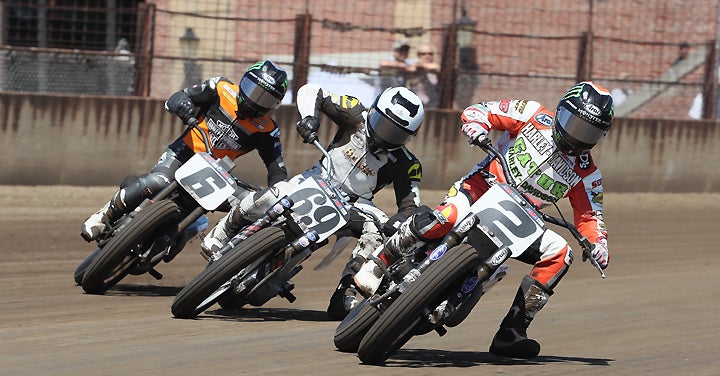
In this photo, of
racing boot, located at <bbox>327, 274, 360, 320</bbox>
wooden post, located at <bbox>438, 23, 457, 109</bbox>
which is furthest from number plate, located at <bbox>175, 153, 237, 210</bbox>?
wooden post, located at <bbox>438, 23, 457, 109</bbox>

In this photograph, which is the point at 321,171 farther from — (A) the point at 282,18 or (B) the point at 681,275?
(A) the point at 282,18

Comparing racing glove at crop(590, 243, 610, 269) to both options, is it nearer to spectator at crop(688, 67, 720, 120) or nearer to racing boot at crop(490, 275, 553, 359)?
racing boot at crop(490, 275, 553, 359)

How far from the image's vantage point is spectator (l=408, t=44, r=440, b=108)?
16859 mm

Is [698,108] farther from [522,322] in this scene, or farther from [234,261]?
[234,261]

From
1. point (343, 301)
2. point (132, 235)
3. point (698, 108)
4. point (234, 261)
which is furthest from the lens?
point (698, 108)

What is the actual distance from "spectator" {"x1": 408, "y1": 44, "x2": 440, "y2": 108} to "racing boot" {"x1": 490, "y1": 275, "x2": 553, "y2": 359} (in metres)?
9.14

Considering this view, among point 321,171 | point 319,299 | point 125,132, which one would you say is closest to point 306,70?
point 125,132

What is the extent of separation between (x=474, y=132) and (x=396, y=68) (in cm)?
884

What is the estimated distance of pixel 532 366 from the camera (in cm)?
759

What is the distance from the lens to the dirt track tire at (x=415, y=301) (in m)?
6.88

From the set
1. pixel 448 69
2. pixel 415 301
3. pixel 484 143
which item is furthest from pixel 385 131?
pixel 448 69

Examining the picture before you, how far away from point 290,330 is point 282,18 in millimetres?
8697

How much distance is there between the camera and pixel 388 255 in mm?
7734

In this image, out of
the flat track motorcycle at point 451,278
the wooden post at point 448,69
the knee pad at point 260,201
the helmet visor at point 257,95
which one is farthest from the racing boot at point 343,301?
the wooden post at point 448,69
